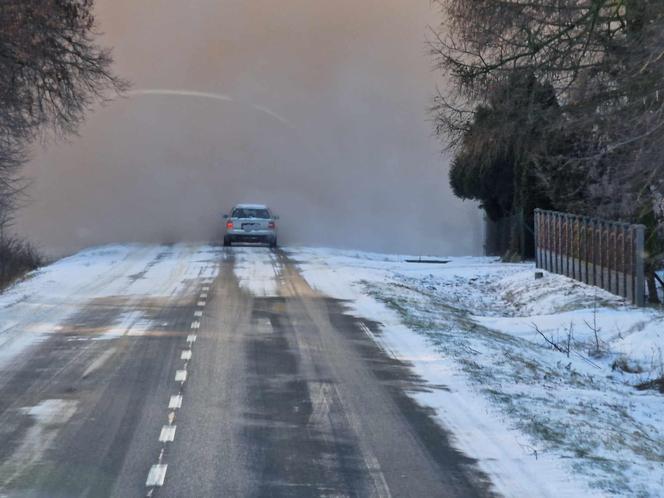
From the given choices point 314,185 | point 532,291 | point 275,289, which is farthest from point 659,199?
point 314,185

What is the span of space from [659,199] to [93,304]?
1186 centimetres

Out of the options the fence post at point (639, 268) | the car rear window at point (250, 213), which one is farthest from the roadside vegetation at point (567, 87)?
the car rear window at point (250, 213)

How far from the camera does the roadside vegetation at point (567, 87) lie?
683 inches

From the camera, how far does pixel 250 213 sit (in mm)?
38438

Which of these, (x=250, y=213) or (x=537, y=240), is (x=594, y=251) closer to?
(x=537, y=240)

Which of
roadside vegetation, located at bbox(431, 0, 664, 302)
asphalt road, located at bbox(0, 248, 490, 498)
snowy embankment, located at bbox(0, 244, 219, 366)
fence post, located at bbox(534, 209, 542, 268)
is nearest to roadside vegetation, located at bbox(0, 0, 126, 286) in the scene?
snowy embankment, located at bbox(0, 244, 219, 366)

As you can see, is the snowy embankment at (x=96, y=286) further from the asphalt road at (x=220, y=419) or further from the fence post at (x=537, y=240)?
the fence post at (x=537, y=240)

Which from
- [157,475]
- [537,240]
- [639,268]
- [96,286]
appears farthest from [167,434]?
[537,240]

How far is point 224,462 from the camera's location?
8.05m

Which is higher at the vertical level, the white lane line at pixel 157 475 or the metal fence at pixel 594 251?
the metal fence at pixel 594 251

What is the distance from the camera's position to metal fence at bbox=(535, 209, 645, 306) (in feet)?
66.8

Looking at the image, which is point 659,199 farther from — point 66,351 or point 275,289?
point 66,351

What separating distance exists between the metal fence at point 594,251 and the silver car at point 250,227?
11.2 m

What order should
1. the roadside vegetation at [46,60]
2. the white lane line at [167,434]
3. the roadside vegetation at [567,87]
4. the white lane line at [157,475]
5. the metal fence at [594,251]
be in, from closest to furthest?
the white lane line at [157,475]
the white lane line at [167,434]
the roadside vegetation at [46,60]
the roadside vegetation at [567,87]
the metal fence at [594,251]
